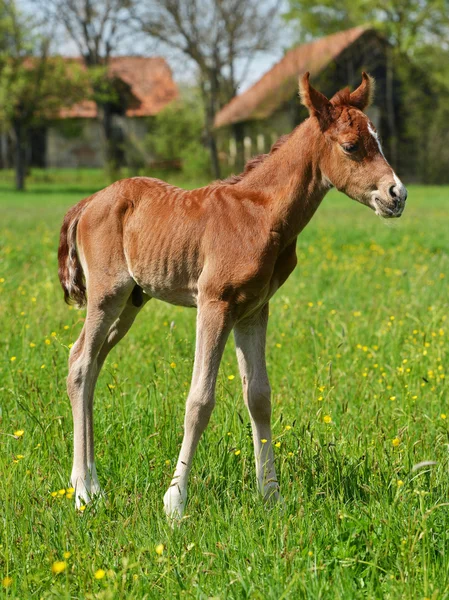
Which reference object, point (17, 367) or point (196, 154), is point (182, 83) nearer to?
point (196, 154)

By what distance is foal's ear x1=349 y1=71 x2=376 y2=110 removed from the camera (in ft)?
11.8

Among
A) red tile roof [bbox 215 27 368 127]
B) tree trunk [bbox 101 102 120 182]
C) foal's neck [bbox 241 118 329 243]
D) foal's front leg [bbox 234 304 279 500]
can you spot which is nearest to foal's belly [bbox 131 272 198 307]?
foal's front leg [bbox 234 304 279 500]

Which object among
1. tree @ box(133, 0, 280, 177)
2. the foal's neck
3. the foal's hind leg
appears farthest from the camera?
tree @ box(133, 0, 280, 177)

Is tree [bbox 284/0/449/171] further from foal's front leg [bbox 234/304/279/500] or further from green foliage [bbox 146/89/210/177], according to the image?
foal's front leg [bbox 234/304/279/500]

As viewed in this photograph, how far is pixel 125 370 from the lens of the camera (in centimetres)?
573

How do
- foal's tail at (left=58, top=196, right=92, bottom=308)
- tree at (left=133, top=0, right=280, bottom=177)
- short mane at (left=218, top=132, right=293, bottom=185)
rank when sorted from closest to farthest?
short mane at (left=218, top=132, right=293, bottom=185), foal's tail at (left=58, top=196, right=92, bottom=308), tree at (left=133, top=0, right=280, bottom=177)

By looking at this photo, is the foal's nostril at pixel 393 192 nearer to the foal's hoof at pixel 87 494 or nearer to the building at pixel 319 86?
the foal's hoof at pixel 87 494

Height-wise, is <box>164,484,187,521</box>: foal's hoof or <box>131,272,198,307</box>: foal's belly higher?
<box>131,272,198,307</box>: foal's belly

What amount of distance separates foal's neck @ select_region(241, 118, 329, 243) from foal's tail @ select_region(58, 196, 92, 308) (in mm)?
1219

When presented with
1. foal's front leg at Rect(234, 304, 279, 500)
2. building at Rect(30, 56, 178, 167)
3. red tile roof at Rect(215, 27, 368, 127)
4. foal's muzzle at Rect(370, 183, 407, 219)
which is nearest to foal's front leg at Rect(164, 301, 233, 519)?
foal's front leg at Rect(234, 304, 279, 500)

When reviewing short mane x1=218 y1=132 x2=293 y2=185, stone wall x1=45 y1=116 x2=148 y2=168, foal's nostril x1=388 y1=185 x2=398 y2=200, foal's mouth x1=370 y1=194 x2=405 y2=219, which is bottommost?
stone wall x1=45 y1=116 x2=148 y2=168

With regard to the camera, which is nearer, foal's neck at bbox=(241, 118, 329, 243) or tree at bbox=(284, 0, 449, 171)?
foal's neck at bbox=(241, 118, 329, 243)

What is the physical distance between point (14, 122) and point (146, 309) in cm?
3576

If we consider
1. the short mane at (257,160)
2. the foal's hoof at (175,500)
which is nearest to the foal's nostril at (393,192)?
the short mane at (257,160)
